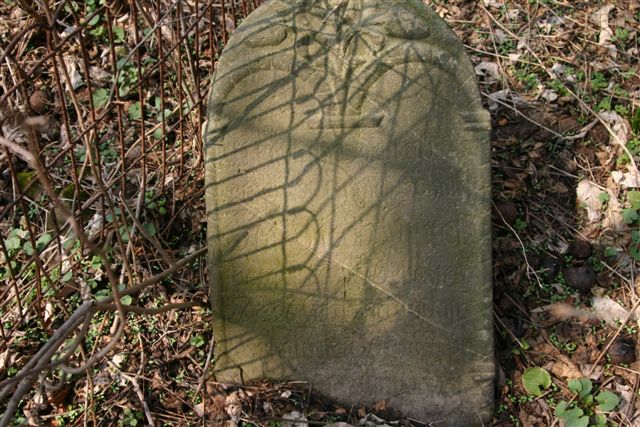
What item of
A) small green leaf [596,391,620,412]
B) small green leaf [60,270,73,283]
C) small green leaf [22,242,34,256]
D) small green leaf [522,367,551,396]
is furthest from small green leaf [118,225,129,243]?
small green leaf [596,391,620,412]

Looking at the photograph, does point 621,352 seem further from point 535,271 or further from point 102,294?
point 102,294

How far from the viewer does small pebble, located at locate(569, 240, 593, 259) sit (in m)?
3.11

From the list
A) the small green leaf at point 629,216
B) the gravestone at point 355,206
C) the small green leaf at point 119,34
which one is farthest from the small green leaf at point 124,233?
the small green leaf at point 629,216

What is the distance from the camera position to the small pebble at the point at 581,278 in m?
3.04

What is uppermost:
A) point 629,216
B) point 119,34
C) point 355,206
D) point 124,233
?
point 119,34

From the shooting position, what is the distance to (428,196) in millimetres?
2578

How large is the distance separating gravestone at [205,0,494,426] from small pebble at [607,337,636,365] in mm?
581

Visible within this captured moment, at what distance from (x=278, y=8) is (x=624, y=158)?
1.80 metres

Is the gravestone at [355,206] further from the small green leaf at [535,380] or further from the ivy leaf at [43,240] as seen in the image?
the ivy leaf at [43,240]

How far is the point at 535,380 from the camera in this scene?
9.15 feet

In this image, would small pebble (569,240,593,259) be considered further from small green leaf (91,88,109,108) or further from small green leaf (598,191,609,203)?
small green leaf (91,88,109,108)

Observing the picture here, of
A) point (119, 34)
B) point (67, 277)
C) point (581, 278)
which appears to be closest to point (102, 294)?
point (67, 277)

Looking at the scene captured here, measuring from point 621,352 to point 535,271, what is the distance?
18.6 inches

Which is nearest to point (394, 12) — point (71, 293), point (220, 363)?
point (220, 363)
